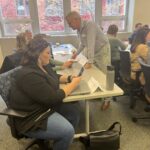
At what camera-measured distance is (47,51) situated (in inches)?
62.1

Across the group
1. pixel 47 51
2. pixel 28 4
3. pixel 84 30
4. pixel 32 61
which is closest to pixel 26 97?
pixel 32 61

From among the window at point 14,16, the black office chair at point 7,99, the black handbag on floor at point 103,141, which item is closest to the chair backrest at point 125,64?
the black handbag on floor at point 103,141

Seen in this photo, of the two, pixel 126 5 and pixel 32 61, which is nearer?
pixel 32 61

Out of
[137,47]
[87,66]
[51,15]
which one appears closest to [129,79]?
[137,47]

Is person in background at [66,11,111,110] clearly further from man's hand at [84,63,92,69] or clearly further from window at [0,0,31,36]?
window at [0,0,31,36]

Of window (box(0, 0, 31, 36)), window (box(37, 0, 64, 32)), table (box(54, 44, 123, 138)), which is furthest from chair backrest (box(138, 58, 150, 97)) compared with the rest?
window (box(0, 0, 31, 36))

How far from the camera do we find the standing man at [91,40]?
7.43 ft

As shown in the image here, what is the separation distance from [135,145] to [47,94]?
3.73 feet

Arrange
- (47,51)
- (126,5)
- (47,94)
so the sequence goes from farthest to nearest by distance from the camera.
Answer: (126,5), (47,51), (47,94)

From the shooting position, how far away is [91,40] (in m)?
2.27

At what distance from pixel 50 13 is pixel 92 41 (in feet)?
8.71

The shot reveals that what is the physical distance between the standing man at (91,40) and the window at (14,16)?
2.50 metres

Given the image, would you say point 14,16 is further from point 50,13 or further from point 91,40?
point 91,40

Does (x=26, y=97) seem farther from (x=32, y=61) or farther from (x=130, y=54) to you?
(x=130, y=54)
